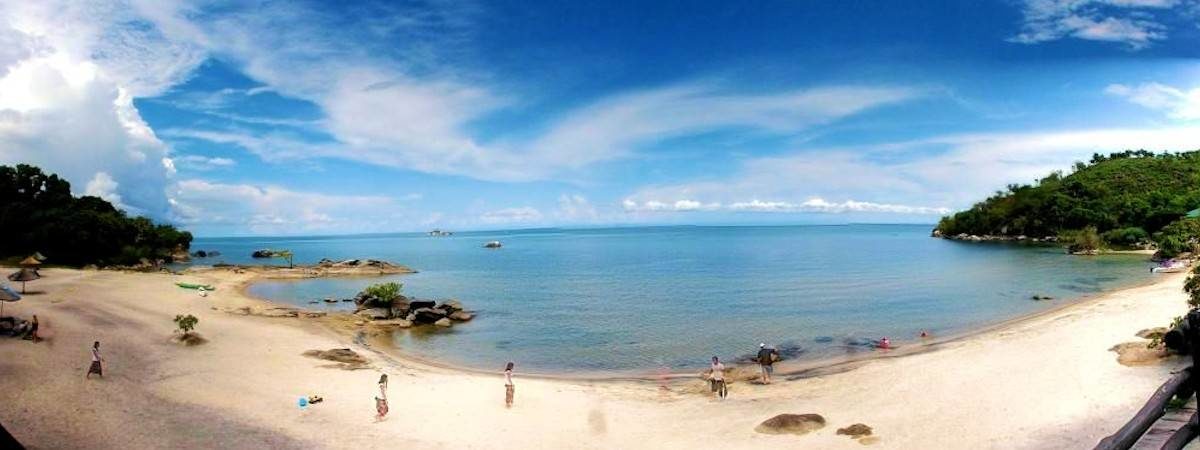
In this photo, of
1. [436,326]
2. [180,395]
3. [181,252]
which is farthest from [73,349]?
[181,252]

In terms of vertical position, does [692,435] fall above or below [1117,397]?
below

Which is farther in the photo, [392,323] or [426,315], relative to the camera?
[426,315]

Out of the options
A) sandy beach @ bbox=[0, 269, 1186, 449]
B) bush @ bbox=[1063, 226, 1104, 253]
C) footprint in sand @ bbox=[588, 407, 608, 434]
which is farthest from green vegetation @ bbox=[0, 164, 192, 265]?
bush @ bbox=[1063, 226, 1104, 253]

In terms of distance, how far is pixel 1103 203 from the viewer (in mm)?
124688

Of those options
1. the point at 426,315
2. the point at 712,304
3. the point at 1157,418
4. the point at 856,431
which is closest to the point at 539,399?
the point at 856,431

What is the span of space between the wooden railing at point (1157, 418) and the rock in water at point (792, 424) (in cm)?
1529

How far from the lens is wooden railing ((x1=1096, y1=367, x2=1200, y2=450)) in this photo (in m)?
4.72

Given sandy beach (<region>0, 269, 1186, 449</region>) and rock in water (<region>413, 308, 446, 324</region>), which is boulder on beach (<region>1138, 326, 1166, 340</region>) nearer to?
sandy beach (<region>0, 269, 1186, 449</region>)

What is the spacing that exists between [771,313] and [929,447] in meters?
31.5

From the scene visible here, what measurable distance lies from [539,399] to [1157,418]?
892 inches

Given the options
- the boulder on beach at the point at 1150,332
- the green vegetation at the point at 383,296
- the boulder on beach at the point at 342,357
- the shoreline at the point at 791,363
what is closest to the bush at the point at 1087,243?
the shoreline at the point at 791,363

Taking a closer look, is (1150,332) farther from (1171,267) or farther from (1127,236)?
(1127,236)

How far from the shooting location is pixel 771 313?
160 feet

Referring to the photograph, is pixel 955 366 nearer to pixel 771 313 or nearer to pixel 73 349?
pixel 771 313
